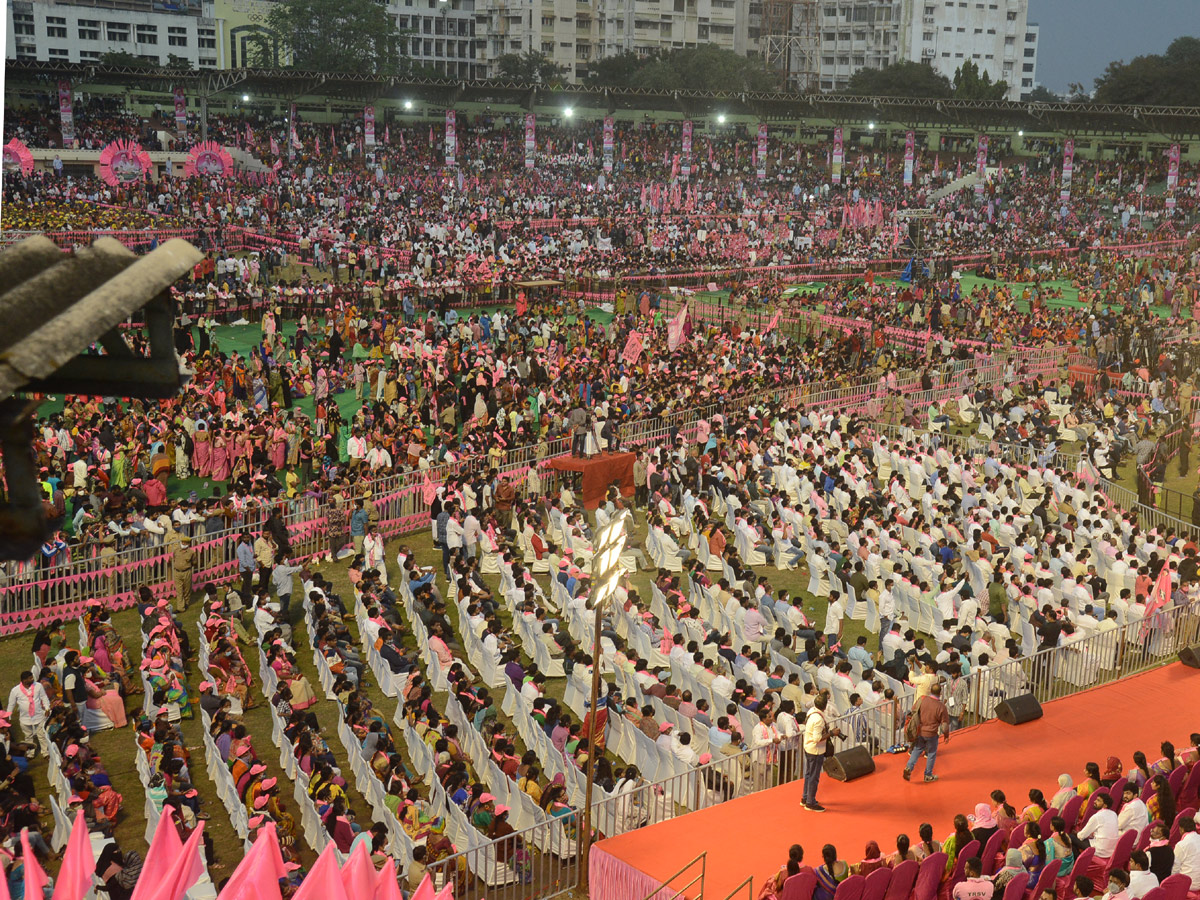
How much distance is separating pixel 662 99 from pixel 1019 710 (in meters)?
61.0

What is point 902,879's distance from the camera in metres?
9.62

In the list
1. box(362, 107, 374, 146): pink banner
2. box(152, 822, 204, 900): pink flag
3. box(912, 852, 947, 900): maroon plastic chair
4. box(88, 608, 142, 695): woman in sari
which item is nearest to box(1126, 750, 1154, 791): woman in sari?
box(912, 852, 947, 900): maroon plastic chair

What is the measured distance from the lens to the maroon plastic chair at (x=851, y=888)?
30.7ft

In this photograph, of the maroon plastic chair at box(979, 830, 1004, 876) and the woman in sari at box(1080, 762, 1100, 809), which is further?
the woman in sari at box(1080, 762, 1100, 809)

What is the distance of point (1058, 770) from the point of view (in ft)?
41.8

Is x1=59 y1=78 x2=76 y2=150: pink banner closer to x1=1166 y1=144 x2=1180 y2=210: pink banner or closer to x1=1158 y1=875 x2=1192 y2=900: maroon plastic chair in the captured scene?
x1=1166 y1=144 x2=1180 y2=210: pink banner

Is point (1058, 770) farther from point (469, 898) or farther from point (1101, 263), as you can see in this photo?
point (1101, 263)

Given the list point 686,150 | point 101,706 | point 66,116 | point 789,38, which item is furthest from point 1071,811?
point 789,38

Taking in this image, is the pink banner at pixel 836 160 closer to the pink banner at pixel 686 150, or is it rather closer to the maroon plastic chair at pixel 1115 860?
the pink banner at pixel 686 150

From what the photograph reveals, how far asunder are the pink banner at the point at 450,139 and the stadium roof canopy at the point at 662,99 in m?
5.44

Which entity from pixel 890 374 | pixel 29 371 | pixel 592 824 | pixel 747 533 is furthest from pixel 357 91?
pixel 29 371

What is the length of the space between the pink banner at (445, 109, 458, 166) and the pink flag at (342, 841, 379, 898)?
56.6 metres

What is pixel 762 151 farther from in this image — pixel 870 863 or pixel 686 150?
pixel 870 863

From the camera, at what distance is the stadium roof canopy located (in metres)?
58.8
